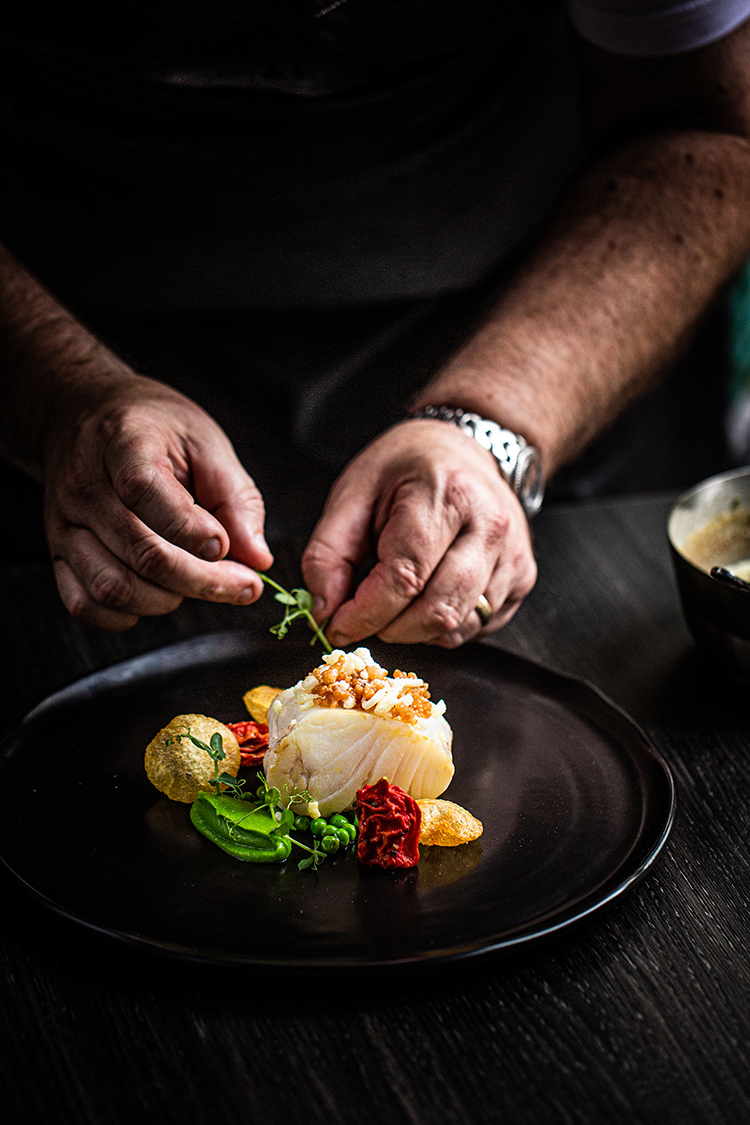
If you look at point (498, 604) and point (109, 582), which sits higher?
point (109, 582)

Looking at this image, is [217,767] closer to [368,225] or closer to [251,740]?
[251,740]

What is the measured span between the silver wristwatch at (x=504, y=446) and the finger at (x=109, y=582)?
1.81ft

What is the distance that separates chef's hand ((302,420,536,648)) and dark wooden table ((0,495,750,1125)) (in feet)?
1.39

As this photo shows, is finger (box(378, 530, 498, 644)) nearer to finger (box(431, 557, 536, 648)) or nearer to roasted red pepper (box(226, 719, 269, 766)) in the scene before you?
finger (box(431, 557, 536, 648))

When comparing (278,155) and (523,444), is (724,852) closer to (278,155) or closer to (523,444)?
(523,444)

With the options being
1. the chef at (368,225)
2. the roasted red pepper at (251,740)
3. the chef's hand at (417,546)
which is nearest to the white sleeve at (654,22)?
the chef at (368,225)

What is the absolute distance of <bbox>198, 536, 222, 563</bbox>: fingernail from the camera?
1311 mm

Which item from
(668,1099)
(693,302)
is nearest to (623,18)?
(693,302)

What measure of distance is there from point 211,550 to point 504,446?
0.56m

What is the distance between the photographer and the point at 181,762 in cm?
123

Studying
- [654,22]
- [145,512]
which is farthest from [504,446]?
[654,22]

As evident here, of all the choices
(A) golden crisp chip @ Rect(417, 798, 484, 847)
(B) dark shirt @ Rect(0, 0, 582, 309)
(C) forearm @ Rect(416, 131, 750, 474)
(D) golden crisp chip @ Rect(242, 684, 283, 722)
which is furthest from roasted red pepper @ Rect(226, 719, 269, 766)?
(B) dark shirt @ Rect(0, 0, 582, 309)

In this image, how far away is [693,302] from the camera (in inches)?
79.6

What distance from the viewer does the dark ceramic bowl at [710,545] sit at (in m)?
1.45
